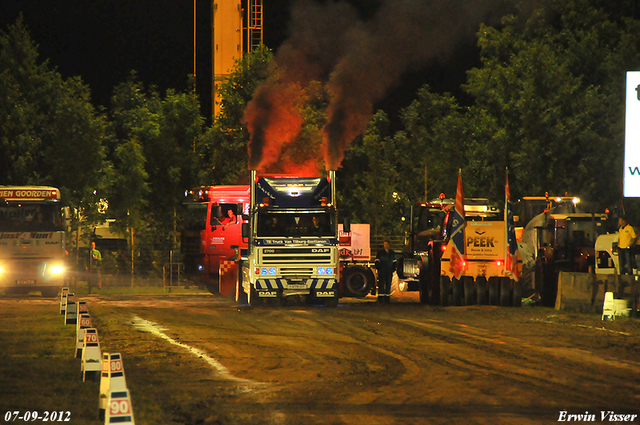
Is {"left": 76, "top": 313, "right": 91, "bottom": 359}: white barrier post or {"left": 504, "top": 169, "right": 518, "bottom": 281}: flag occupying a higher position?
{"left": 504, "top": 169, "right": 518, "bottom": 281}: flag

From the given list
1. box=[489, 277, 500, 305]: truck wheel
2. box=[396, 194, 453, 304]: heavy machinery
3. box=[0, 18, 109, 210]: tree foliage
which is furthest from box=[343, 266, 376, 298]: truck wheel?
box=[0, 18, 109, 210]: tree foliage

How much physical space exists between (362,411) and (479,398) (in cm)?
160

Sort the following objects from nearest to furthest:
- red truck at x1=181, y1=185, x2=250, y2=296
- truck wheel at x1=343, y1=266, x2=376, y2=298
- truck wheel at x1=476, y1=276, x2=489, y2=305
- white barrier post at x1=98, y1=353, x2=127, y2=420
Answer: white barrier post at x1=98, y1=353, x2=127, y2=420 < truck wheel at x1=476, y1=276, x2=489, y2=305 < truck wheel at x1=343, y1=266, x2=376, y2=298 < red truck at x1=181, y1=185, x2=250, y2=296

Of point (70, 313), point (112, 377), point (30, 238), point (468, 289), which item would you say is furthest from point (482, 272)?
point (112, 377)

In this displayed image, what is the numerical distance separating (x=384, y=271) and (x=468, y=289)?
332cm

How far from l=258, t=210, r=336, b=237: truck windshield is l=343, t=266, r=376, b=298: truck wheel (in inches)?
211

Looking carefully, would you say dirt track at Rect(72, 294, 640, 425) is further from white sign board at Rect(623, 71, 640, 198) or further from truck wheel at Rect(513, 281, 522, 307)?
white sign board at Rect(623, 71, 640, 198)

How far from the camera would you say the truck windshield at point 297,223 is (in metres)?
23.5

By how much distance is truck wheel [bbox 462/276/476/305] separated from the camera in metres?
24.5

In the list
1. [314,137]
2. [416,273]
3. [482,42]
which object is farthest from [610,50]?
Result: [416,273]

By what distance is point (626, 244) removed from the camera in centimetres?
2189

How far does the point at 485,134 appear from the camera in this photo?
151ft

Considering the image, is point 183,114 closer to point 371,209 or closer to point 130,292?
point 371,209

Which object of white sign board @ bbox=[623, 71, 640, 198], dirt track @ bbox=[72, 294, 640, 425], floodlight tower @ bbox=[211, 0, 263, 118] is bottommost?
dirt track @ bbox=[72, 294, 640, 425]
